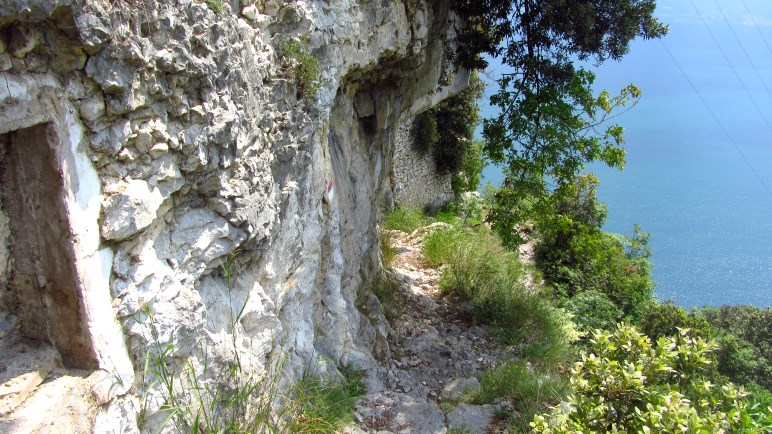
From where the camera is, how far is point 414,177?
15758 mm

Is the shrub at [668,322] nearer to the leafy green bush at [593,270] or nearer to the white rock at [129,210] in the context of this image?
the leafy green bush at [593,270]

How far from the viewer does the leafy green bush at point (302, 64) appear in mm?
4125

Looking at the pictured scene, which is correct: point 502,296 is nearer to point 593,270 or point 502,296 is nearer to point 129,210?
point 593,270

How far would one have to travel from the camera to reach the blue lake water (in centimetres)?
1975

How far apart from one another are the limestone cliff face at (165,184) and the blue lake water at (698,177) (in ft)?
45.9

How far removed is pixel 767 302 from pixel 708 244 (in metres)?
3.17

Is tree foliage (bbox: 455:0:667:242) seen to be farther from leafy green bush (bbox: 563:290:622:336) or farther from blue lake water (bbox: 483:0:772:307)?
blue lake water (bbox: 483:0:772:307)

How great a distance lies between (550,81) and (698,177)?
73.7ft

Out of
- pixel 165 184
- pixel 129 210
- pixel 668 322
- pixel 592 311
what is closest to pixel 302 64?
pixel 165 184

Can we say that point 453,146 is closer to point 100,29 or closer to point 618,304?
point 618,304

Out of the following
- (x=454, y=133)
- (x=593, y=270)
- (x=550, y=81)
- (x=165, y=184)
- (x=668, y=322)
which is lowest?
(x=668, y=322)

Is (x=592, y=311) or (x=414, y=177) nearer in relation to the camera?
(x=592, y=311)

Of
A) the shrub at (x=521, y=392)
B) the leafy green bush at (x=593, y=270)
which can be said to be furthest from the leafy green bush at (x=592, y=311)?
the shrub at (x=521, y=392)

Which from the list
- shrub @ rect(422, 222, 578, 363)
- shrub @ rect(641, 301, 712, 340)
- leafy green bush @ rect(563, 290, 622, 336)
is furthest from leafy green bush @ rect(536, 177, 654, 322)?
shrub @ rect(422, 222, 578, 363)
